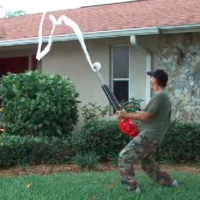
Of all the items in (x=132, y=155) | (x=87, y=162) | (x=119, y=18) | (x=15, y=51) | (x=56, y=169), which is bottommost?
(x=56, y=169)

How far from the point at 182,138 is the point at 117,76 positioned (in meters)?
3.08

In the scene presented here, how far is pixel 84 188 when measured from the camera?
6.13 meters

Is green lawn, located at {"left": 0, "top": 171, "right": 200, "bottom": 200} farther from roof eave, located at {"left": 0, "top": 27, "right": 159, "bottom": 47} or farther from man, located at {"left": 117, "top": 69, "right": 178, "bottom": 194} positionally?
roof eave, located at {"left": 0, "top": 27, "right": 159, "bottom": 47}

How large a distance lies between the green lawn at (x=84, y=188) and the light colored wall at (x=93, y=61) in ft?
12.6

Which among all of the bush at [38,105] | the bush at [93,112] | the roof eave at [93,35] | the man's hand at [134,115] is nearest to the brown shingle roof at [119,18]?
the roof eave at [93,35]

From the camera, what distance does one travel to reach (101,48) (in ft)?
36.7

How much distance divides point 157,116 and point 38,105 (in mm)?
4030

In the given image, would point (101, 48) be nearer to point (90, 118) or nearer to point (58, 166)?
point (90, 118)

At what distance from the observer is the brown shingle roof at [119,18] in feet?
34.3

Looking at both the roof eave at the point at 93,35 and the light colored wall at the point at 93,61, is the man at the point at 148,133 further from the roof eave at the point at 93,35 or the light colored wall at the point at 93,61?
the light colored wall at the point at 93,61

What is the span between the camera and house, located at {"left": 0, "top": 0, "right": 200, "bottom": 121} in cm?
992

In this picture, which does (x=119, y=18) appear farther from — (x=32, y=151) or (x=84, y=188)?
(x=84, y=188)

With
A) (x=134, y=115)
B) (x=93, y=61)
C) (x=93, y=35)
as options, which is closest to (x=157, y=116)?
(x=134, y=115)

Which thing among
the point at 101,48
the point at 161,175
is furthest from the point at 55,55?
the point at 161,175
